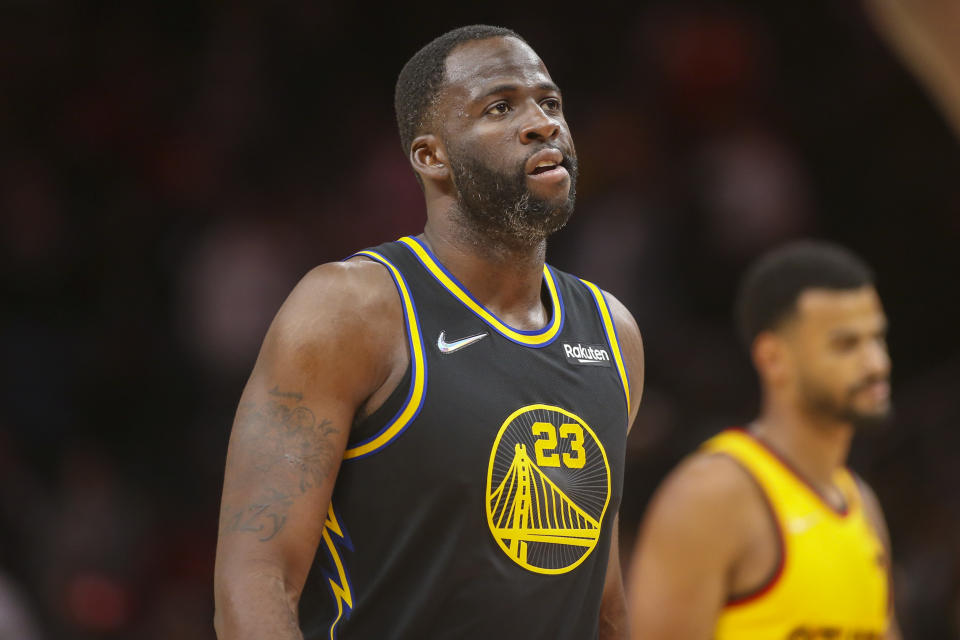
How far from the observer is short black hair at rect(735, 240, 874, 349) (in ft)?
16.0

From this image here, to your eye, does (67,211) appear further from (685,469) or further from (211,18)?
(685,469)

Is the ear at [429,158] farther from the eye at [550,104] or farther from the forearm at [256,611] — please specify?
the forearm at [256,611]

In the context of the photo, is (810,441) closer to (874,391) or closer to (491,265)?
(874,391)

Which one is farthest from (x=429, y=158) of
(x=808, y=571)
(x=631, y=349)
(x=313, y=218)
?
(x=313, y=218)

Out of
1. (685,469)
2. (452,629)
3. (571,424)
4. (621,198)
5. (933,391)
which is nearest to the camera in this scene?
(452,629)

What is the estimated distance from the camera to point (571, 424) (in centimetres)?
279

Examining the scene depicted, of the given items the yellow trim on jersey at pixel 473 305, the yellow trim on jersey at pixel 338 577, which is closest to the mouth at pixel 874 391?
the yellow trim on jersey at pixel 473 305

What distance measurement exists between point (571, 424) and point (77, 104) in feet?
23.0

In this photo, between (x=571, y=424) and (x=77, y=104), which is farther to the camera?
(x=77, y=104)

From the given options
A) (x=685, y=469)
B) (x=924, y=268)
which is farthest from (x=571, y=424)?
(x=924, y=268)

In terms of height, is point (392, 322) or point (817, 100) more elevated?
point (817, 100)

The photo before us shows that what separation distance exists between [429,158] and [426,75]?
19cm

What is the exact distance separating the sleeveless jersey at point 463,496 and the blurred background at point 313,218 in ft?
14.7

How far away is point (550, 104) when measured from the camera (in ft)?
9.62
